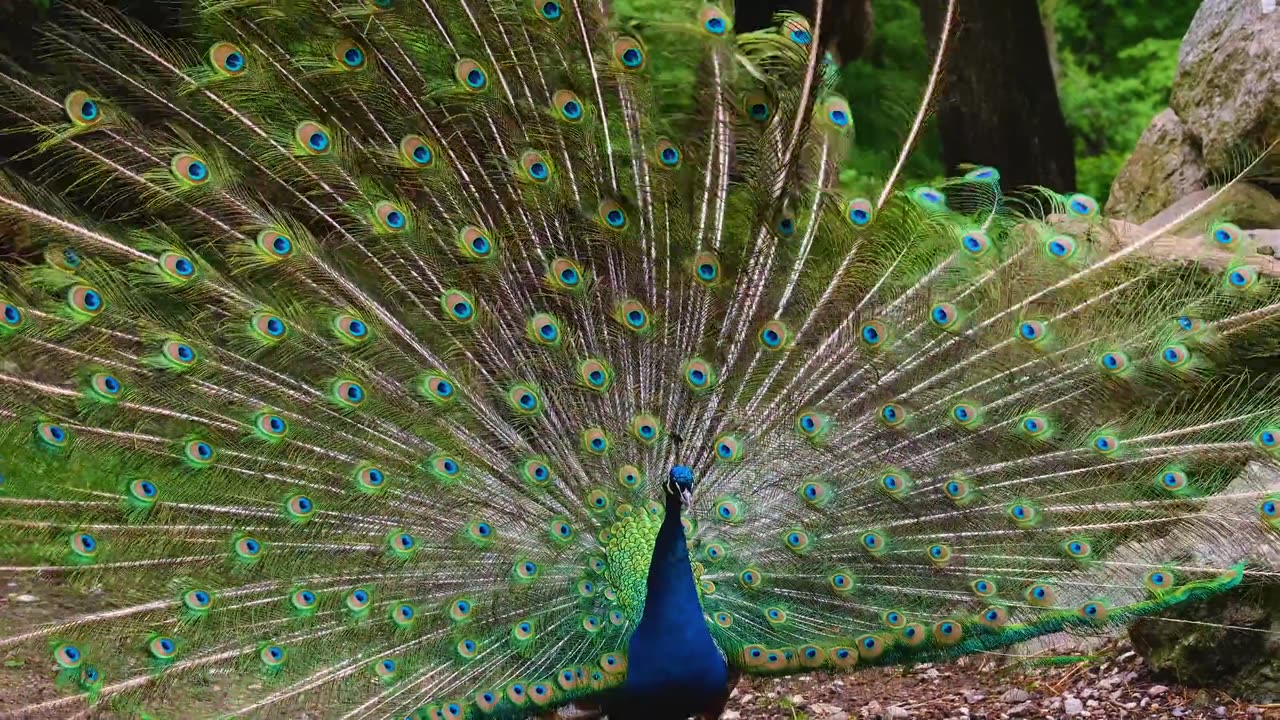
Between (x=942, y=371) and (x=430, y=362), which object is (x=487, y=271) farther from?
(x=942, y=371)

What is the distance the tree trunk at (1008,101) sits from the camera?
8.23 meters

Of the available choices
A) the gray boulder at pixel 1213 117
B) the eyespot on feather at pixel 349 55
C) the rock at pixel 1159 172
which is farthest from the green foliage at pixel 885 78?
the eyespot on feather at pixel 349 55

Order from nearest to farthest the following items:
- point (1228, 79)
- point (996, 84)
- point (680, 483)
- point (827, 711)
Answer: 1. point (680, 483)
2. point (827, 711)
3. point (1228, 79)
4. point (996, 84)

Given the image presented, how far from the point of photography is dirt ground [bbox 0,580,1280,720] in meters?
4.09

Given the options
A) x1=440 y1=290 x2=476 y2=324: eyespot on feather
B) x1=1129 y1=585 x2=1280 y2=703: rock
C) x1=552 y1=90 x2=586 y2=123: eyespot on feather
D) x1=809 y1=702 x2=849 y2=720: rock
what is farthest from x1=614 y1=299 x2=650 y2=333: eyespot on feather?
x1=1129 y1=585 x2=1280 y2=703: rock

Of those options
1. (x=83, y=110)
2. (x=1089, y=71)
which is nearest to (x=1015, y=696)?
(x=83, y=110)

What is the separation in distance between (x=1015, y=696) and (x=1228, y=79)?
2863 millimetres

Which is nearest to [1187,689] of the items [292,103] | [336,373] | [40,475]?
[336,373]

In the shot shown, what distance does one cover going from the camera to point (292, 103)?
3.91 meters

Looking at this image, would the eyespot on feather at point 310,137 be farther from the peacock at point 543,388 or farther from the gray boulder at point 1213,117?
the gray boulder at point 1213,117

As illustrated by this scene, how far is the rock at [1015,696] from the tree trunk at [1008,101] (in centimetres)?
417

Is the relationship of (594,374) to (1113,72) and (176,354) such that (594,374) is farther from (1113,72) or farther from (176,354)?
(1113,72)

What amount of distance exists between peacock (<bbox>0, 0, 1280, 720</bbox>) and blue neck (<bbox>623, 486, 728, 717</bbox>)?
0.04ft

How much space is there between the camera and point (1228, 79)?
18.7 feet
